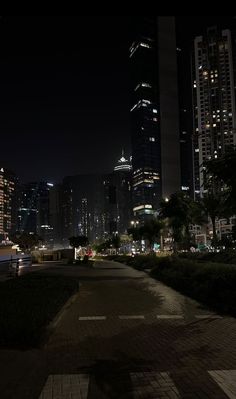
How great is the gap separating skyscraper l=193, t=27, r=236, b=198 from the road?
180 metres

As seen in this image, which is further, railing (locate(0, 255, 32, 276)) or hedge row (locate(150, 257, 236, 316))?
railing (locate(0, 255, 32, 276))

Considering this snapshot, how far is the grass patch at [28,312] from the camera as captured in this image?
29.8 ft

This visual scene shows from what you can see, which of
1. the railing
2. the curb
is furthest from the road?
the railing

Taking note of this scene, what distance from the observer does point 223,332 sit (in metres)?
10.5

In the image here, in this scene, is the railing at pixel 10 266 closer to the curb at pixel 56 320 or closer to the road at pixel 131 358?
the curb at pixel 56 320

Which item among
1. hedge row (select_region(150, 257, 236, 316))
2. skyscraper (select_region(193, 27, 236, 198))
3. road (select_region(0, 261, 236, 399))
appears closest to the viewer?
road (select_region(0, 261, 236, 399))

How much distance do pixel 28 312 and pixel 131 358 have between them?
160 inches

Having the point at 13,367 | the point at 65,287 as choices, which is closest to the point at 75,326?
the point at 13,367

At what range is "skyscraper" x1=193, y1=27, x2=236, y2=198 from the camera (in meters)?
190

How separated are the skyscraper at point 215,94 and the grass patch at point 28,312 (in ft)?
581

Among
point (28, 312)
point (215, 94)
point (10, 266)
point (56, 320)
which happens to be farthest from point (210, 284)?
point (215, 94)

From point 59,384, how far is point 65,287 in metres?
11.8

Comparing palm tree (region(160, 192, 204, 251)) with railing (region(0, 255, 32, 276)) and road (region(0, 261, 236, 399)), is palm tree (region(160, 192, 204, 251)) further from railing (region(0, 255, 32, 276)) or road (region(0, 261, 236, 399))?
road (region(0, 261, 236, 399))

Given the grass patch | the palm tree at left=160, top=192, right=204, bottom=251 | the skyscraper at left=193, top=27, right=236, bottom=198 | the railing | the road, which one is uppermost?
the skyscraper at left=193, top=27, right=236, bottom=198
